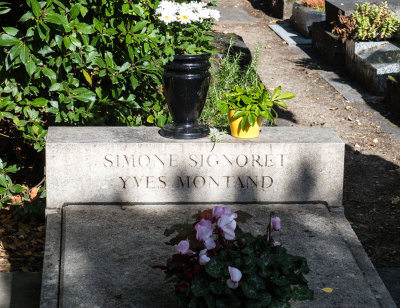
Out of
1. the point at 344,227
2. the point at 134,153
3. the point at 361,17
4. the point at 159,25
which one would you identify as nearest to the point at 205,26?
the point at 159,25

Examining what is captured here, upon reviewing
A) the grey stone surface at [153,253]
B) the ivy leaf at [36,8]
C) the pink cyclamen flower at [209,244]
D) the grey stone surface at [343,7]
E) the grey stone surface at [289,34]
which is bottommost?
the grey stone surface at [289,34]

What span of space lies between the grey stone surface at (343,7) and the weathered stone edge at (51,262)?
706 centimetres

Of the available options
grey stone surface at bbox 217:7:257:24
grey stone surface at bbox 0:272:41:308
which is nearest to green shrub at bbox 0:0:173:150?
grey stone surface at bbox 0:272:41:308

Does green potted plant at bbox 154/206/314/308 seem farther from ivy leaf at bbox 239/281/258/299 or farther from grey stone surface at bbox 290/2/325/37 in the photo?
grey stone surface at bbox 290/2/325/37

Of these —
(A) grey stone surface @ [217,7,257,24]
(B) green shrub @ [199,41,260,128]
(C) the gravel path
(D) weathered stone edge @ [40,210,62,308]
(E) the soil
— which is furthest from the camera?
(A) grey stone surface @ [217,7,257,24]

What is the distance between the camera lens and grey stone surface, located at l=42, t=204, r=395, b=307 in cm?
341

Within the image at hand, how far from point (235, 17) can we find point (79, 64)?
1004cm

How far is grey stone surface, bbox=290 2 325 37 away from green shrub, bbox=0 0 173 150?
7.38 metres

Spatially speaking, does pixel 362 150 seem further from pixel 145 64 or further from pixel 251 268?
pixel 251 268

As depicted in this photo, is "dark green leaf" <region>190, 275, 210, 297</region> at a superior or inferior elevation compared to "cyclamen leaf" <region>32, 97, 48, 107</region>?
inferior

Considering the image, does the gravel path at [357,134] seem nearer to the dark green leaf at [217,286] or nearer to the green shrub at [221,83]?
the green shrub at [221,83]

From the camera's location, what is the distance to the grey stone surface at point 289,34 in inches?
463

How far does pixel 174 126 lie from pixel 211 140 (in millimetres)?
292

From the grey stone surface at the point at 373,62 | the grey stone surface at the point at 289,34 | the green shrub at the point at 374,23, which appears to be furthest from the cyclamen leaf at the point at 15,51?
the grey stone surface at the point at 289,34
